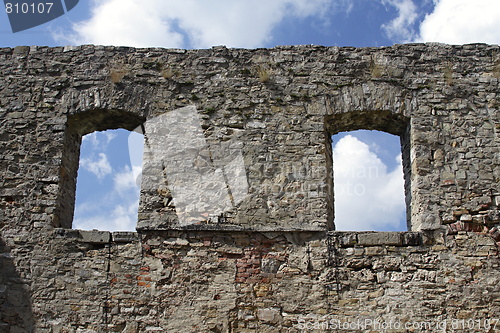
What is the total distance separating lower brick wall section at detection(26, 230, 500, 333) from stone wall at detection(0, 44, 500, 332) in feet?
0.05

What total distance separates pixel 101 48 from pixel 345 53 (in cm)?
327

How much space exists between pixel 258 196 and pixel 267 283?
104 centimetres

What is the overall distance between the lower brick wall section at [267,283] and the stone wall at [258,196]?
0.05 feet

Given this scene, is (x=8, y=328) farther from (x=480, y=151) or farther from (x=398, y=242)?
(x=480, y=151)

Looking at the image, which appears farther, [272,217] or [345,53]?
[345,53]

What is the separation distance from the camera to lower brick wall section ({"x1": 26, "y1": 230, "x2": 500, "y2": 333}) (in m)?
5.75

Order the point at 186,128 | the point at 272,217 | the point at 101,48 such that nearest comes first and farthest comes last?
the point at 272,217 → the point at 186,128 → the point at 101,48

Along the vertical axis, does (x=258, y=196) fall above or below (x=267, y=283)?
above

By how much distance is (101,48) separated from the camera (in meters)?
7.14

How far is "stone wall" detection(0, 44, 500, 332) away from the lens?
5828mm

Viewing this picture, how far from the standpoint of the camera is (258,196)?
6324 millimetres

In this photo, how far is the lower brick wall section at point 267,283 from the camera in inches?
227

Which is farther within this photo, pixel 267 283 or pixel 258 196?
pixel 258 196

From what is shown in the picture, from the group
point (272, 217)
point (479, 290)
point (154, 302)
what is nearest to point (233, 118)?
point (272, 217)
